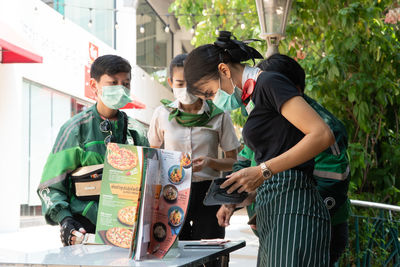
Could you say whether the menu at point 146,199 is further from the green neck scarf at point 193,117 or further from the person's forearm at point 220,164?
the green neck scarf at point 193,117

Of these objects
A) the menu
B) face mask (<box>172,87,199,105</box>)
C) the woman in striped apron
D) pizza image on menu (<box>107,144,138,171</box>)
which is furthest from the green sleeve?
face mask (<box>172,87,199,105</box>)

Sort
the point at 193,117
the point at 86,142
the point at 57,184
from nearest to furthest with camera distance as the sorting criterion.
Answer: the point at 57,184
the point at 86,142
the point at 193,117

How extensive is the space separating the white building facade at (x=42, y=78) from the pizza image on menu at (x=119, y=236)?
27.6 ft

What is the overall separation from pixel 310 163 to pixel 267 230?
0.96ft

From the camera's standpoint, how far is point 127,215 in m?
2.02

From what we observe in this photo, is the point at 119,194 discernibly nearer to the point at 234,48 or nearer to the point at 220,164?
the point at 234,48

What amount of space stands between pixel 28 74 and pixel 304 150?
1044 centimetres

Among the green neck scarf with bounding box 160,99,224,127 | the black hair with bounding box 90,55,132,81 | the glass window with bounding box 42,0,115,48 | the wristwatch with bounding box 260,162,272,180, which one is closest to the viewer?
the wristwatch with bounding box 260,162,272,180

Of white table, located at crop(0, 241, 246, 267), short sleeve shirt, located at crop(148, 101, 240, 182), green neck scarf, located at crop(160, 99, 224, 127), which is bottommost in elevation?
white table, located at crop(0, 241, 246, 267)

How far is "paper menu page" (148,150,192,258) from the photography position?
1.95 metres

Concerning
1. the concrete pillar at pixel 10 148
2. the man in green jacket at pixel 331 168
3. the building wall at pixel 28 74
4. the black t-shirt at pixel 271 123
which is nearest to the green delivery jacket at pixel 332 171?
the man in green jacket at pixel 331 168

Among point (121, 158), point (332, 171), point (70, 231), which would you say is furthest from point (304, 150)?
point (70, 231)

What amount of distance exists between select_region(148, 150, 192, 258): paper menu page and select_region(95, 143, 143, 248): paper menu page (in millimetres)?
88

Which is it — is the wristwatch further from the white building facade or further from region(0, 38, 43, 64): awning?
region(0, 38, 43, 64): awning
